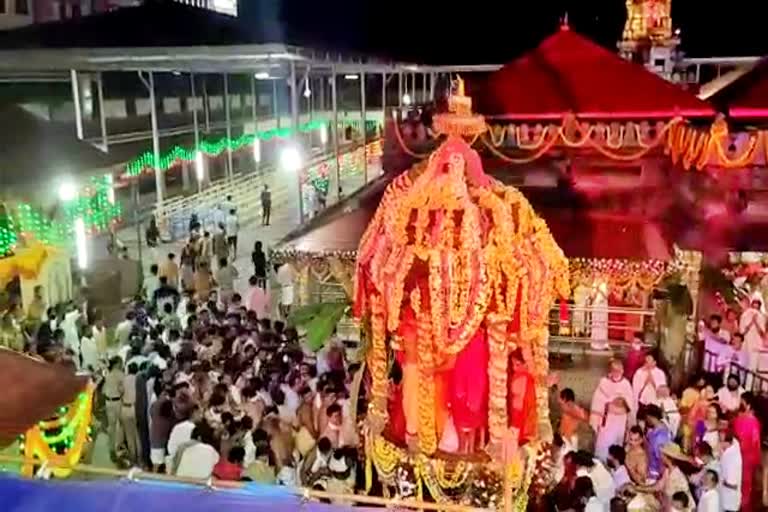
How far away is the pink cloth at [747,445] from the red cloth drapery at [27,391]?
576cm

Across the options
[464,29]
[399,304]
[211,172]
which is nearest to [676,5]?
[464,29]

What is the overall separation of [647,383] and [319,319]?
3051 millimetres

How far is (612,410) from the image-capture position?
7945mm

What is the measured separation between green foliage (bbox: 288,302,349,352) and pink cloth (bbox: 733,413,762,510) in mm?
3577

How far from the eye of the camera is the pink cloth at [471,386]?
5953mm

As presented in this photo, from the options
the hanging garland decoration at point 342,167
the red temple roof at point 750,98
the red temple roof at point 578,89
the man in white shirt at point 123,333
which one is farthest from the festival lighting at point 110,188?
the red temple roof at point 750,98

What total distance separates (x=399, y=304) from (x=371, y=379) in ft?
2.41

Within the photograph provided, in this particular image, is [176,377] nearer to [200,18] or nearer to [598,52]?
[598,52]

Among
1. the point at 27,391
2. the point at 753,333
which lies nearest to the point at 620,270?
the point at 753,333

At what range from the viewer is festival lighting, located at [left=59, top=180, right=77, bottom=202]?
1493 centimetres

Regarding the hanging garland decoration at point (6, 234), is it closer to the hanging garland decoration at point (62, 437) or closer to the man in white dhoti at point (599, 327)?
the hanging garland decoration at point (62, 437)

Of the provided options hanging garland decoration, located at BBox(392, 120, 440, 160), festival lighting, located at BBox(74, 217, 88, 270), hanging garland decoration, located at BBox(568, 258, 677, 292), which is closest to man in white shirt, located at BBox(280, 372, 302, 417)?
hanging garland decoration, located at BBox(568, 258, 677, 292)

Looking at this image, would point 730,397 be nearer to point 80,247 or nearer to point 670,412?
point 670,412

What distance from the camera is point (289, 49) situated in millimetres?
13586
